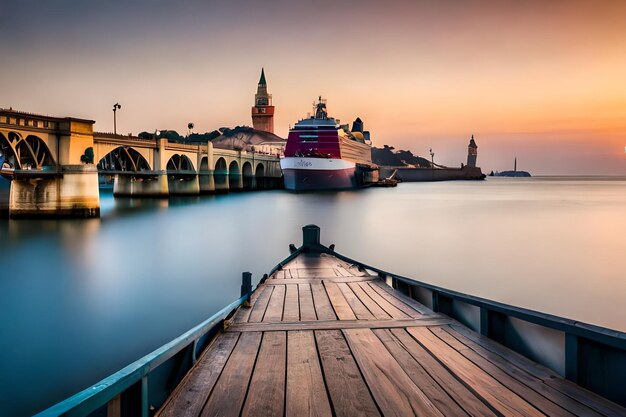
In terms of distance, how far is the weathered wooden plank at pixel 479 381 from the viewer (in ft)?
12.3

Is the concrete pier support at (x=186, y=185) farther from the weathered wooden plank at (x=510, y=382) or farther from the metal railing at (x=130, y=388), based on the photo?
the weathered wooden plank at (x=510, y=382)

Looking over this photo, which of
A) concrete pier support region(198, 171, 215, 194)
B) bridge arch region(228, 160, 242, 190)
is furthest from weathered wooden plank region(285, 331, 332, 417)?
bridge arch region(228, 160, 242, 190)

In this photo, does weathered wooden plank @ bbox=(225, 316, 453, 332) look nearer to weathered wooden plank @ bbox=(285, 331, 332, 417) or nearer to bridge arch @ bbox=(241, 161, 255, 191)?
weathered wooden plank @ bbox=(285, 331, 332, 417)

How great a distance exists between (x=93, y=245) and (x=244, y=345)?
26.0 metres

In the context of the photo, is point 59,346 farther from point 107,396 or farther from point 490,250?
point 490,250

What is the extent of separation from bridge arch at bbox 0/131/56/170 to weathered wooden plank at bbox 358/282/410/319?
33453 mm

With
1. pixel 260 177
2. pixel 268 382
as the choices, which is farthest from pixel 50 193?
pixel 260 177

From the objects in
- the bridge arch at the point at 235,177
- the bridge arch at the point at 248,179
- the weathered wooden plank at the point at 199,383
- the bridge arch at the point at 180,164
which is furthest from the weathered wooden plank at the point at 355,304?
the bridge arch at the point at 248,179

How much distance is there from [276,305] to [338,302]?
1148mm

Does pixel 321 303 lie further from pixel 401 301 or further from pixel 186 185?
pixel 186 185

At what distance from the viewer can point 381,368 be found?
4664 millimetres

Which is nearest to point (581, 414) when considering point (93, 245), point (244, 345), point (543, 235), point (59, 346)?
point (244, 345)

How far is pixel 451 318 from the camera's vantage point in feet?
21.5

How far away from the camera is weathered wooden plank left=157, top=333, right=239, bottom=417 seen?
3.71m
